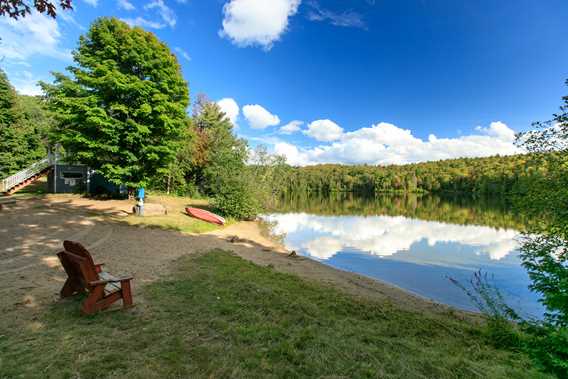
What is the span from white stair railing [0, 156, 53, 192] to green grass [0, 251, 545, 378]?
22072 millimetres

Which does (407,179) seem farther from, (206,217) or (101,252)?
(101,252)

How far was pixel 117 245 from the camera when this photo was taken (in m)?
9.29

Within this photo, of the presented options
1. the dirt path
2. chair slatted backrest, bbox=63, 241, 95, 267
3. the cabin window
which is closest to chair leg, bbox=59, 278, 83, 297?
the dirt path

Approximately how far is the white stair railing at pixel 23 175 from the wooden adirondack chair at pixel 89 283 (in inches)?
858

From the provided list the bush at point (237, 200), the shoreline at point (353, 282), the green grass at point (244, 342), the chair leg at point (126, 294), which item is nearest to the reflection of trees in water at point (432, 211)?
the shoreline at point (353, 282)

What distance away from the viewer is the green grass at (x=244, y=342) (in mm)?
3014

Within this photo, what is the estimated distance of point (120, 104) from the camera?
16.6m

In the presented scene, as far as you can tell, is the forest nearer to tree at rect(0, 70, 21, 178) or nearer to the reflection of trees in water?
tree at rect(0, 70, 21, 178)

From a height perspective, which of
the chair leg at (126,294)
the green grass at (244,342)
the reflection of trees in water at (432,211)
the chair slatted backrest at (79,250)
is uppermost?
the chair slatted backrest at (79,250)

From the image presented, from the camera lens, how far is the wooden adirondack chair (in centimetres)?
405

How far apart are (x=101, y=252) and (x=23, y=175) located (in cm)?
1841

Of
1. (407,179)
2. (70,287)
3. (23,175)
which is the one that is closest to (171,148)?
(23,175)

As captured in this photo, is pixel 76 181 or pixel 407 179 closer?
pixel 76 181

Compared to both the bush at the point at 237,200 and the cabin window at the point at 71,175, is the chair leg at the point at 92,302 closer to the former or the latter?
the bush at the point at 237,200
